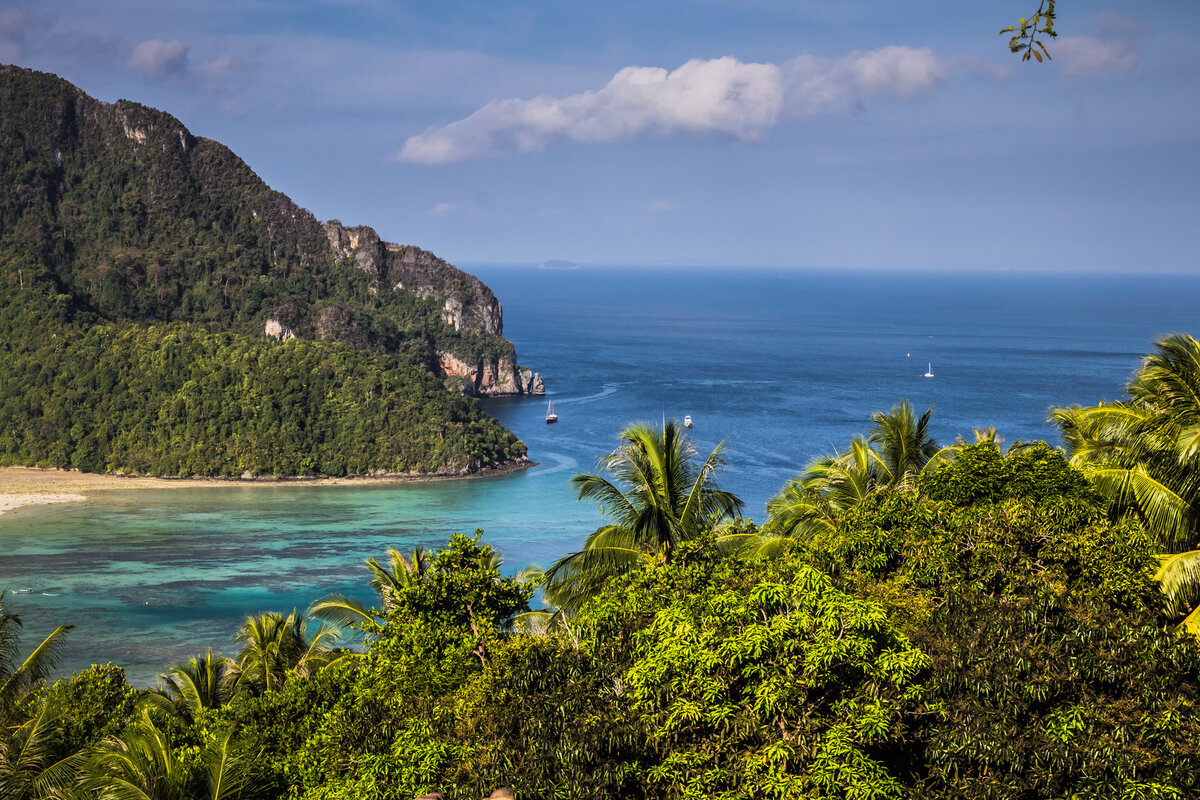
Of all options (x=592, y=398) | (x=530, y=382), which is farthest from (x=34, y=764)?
(x=530, y=382)

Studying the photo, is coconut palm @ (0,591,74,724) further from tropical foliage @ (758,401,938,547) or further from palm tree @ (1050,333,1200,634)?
palm tree @ (1050,333,1200,634)

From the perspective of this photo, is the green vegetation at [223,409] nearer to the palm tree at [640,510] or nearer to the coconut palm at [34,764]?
the palm tree at [640,510]

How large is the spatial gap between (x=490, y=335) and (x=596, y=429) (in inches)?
2225

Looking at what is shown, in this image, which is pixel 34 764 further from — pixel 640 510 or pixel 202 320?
pixel 202 320

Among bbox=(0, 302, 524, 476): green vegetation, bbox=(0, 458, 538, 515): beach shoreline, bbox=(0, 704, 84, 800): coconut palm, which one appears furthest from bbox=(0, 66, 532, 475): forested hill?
bbox=(0, 704, 84, 800): coconut palm

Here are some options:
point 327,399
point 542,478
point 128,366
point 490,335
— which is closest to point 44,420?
point 128,366

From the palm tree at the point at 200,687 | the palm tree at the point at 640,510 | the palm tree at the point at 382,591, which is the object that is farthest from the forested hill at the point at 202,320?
the palm tree at the point at 640,510

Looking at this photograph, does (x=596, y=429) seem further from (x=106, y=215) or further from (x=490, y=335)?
(x=106, y=215)

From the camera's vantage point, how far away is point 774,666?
466 inches

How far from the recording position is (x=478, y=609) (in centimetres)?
1802

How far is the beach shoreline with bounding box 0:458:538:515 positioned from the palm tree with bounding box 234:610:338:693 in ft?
216

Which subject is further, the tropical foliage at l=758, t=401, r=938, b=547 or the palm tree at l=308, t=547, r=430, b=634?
the tropical foliage at l=758, t=401, r=938, b=547

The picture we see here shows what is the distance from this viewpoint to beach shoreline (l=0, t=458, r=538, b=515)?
8900cm

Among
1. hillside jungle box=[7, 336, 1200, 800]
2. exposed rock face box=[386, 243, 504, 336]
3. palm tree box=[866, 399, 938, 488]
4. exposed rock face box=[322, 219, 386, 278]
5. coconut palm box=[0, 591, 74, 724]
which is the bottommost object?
coconut palm box=[0, 591, 74, 724]
